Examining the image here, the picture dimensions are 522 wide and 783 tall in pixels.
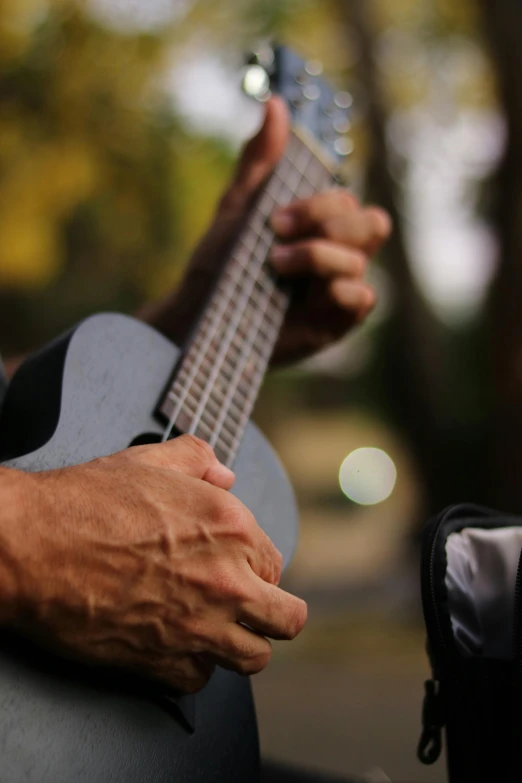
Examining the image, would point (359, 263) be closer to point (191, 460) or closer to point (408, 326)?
point (191, 460)

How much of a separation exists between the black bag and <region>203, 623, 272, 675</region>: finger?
172 mm

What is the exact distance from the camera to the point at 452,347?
770 cm

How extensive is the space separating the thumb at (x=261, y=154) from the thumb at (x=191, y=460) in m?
0.69

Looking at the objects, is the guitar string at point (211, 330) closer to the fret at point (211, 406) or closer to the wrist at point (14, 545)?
the fret at point (211, 406)

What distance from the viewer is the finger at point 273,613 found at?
0.77m

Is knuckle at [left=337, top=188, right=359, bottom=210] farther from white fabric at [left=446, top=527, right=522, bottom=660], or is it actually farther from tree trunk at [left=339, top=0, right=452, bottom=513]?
tree trunk at [left=339, top=0, right=452, bottom=513]

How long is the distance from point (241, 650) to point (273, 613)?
0.16 feet

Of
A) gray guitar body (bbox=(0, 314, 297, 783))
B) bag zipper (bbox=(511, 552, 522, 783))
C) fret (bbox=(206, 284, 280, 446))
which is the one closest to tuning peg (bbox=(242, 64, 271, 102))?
fret (bbox=(206, 284, 280, 446))

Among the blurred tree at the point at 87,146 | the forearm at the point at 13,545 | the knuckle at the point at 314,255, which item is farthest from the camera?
the blurred tree at the point at 87,146

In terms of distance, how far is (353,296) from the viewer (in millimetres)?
1376

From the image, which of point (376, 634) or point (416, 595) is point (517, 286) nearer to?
point (376, 634)

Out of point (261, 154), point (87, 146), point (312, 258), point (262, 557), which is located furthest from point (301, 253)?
point (87, 146)

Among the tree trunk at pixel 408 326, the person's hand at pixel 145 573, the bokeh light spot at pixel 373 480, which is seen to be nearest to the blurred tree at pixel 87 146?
the tree trunk at pixel 408 326

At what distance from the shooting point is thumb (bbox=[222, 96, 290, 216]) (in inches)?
54.2
